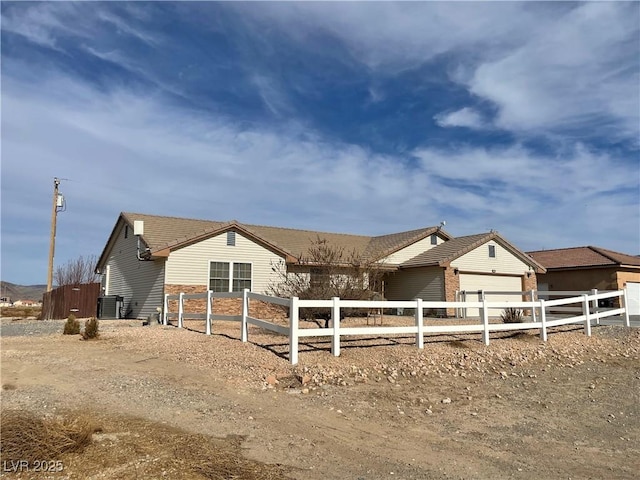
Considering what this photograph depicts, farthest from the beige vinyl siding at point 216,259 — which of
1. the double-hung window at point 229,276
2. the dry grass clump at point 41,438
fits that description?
the dry grass clump at point 41,438

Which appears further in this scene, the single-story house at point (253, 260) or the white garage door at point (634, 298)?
the single-story house at point (253, 260)

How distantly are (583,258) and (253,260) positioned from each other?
21.2m

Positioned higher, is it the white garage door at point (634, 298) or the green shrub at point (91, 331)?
the white garage door at point (634, 298)

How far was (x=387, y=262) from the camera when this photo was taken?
27156 mm

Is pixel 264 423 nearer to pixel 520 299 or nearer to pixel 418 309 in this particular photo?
pixel 418 309

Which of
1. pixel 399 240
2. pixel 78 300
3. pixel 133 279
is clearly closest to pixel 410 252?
pixel 399 240

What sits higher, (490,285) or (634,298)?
(490,285)

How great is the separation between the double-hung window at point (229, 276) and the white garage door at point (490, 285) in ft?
35.9

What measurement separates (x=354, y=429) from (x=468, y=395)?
278 centimetres

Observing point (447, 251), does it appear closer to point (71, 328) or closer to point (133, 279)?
point (133, 279)

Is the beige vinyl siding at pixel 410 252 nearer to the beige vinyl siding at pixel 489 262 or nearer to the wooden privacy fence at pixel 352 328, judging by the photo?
the beige vinyl siding at pixel 489 262

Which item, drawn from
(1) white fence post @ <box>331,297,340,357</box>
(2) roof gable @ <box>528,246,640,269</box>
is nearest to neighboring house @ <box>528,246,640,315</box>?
(2) roof gable @ <box>528,246,640,269</box>

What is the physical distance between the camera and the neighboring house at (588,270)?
2898cm

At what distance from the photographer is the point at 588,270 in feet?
99.4
